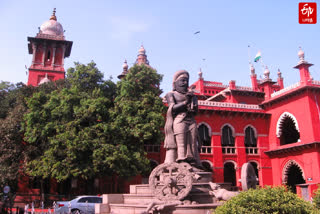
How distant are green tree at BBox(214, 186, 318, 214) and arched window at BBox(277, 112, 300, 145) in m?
20.0

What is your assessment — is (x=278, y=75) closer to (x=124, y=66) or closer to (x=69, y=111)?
(x=124, y=66)

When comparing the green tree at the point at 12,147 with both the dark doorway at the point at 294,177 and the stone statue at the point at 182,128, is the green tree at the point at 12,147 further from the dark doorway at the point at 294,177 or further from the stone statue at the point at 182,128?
the dark doorway at the point at 294,177

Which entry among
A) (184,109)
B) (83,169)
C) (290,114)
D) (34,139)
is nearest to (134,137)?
(83,169)

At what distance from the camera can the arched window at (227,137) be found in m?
24.9

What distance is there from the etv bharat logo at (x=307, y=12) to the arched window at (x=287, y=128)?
1448 centimetres

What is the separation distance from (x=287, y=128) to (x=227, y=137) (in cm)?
550

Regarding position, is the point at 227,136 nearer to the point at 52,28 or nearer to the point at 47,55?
the point at 47,55

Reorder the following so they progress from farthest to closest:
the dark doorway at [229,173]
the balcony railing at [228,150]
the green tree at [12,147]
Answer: the dark doorway at [229,173] < the balcony railing at [228,150] < the green tree at [12,147]

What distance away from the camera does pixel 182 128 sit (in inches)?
363

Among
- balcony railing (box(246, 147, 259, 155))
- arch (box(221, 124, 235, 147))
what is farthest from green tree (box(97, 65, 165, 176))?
balcony railing (box(246, 147, 259, 155))

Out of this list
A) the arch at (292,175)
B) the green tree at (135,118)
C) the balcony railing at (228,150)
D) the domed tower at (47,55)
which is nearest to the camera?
the green tree at (135,118)

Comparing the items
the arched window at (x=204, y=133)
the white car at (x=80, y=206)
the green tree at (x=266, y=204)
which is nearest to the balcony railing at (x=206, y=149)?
the arched window at (x=204, y=133)

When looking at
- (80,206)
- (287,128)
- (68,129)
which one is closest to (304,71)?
(287,128)

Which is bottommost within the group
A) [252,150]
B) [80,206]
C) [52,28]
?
[80,206]
